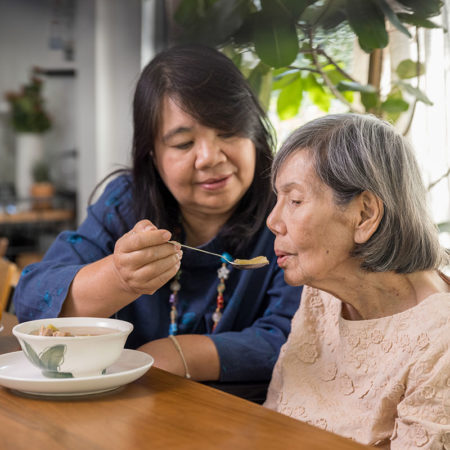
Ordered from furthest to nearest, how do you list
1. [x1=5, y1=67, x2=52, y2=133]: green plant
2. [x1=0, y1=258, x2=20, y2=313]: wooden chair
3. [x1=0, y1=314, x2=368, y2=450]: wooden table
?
[x1=5, y1=67, x2=52, y2=133]: green plant, [x1=0, y1=258, x2=20, y2=313]: wooden chair, [x1=0, y1=314, x2=368, y2=450]: wooden table

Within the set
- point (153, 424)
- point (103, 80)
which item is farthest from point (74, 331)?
point (103, 80)

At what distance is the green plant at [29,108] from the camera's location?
5.82 metres

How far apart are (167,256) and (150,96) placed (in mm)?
555

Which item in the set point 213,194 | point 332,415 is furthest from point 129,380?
point 213,194

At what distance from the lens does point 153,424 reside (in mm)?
886

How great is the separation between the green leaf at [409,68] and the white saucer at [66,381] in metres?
1.01

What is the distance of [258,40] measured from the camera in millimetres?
1733

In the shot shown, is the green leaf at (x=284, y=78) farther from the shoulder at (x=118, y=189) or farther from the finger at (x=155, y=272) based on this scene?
the finger at (x=155, y=272)

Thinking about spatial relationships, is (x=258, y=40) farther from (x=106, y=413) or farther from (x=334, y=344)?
(x=106, y=413)

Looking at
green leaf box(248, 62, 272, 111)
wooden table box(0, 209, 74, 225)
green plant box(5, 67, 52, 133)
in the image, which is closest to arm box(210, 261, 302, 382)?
green leaf box(248, 62, 272, 111)


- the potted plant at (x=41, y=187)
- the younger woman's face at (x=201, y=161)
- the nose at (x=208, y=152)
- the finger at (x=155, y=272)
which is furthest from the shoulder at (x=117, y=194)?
the potted plant at (x=41, y=187)

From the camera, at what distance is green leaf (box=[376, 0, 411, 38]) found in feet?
5.18

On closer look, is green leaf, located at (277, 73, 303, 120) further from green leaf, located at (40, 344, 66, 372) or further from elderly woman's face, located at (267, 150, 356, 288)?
green leaf, located at (40, 344, 66, 372)

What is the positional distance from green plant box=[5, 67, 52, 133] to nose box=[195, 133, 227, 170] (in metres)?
4.62
